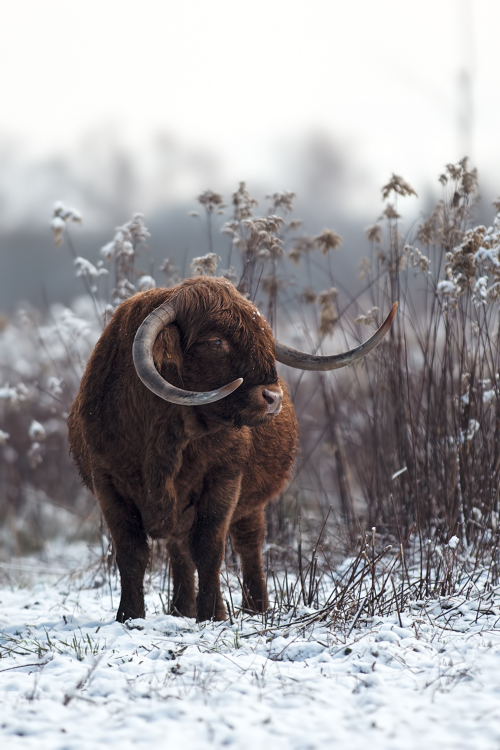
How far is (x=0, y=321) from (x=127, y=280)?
19.6 ft

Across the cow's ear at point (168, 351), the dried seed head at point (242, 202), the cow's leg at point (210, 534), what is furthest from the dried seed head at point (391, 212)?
the cow's leg at point (210, 534)

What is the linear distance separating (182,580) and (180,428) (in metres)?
1.25

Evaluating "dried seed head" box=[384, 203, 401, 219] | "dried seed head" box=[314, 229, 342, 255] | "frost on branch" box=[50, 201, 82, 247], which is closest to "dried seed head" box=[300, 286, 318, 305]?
"dried seed head" box=[314, 229, 342, 255]

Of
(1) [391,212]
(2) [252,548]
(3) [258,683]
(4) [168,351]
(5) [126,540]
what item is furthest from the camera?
(1) [391,212]

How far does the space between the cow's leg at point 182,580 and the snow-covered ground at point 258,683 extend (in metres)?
0.47

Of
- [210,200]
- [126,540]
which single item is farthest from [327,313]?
[126,540]

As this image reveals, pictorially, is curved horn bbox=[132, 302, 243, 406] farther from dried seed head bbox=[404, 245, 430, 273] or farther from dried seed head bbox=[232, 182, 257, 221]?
dried seed head bbox=[232, 182, 257, 221]

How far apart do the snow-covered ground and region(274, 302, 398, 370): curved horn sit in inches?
53.8

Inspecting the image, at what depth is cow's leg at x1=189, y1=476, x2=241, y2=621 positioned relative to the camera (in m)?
3.95

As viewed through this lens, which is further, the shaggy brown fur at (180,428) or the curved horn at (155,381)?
the shaggy brown fur at (180,428)

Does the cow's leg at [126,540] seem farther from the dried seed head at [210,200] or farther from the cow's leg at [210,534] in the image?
the dried seed head at [210,200]

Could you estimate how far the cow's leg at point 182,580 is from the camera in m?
4.47

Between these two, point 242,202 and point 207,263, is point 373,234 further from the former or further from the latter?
point 207,263

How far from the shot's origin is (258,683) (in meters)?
2.84
